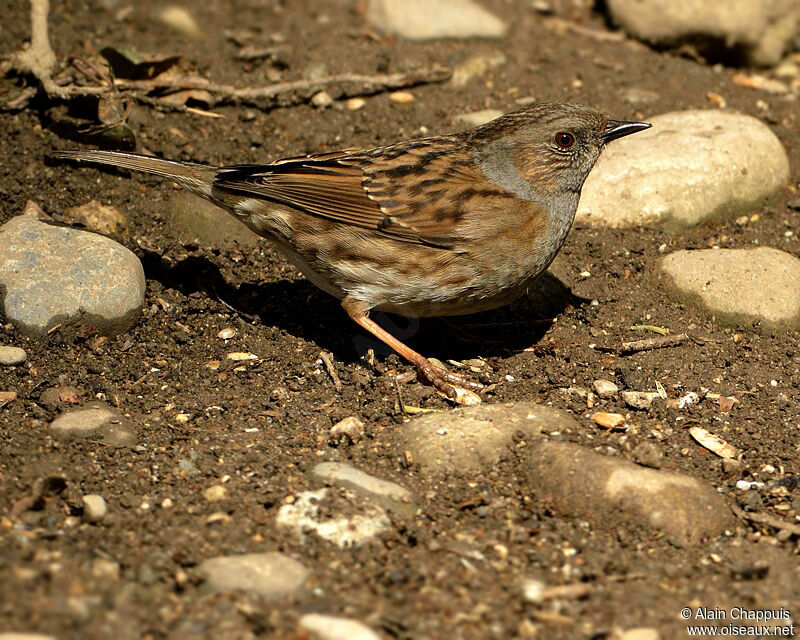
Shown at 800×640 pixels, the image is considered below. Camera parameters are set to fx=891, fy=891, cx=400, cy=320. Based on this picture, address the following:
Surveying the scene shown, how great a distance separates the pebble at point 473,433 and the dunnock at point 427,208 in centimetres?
35

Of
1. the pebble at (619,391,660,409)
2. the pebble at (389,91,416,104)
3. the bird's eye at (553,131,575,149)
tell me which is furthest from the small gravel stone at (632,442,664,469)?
the pebble at (389,91,416,104)

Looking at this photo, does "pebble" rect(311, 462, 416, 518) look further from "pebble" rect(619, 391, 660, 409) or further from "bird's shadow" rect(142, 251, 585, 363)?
"pebble" rect(619, 391, 660, 409)

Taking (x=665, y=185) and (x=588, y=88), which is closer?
(x=665, y=185)

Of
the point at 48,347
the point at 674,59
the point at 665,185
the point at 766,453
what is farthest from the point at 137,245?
the point at 674,59

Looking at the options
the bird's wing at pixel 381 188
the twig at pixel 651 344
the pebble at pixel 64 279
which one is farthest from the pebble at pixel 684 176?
the pebble at pixel 64 279

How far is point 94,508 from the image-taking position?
144 inches

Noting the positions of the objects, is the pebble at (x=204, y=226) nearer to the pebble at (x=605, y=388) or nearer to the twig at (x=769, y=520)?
the pebble at (x=605, y=388)

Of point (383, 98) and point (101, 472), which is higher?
point (383, 98)

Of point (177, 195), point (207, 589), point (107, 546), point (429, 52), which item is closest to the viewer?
point (207, 589)

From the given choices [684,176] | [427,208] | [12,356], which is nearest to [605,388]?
[427,208]

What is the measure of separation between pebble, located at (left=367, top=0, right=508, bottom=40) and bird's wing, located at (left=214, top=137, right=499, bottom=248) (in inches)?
112

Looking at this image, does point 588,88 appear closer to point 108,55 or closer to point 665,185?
point 665,185

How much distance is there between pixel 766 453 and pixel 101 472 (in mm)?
3135

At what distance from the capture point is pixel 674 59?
7887mm
